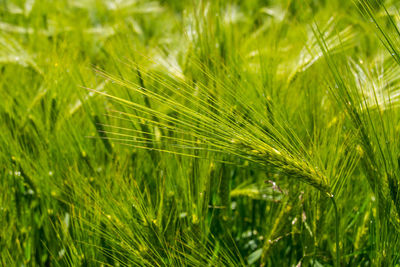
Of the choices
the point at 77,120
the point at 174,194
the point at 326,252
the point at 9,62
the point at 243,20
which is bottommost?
the point at 326,252

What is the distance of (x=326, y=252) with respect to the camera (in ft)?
2.51

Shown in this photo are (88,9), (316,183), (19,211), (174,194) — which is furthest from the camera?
(88,9)

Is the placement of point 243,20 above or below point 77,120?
above

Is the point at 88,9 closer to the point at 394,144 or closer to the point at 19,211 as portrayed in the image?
the point at 19,211

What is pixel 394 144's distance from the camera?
59 centimetres

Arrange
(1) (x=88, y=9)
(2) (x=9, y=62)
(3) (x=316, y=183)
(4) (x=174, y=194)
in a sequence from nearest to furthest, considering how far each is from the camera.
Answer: (3) (x=316, y=183) → (4) (x=174, y=194) → (2) (x=9, y=62) → (1) (x=88, y=9)

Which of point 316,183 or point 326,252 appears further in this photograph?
point 326,252

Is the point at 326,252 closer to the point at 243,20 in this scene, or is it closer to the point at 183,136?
the point at 183,136

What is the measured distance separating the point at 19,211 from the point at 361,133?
632 millimetres

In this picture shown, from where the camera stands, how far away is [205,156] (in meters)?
0.71

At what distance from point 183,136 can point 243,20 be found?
1260 mm

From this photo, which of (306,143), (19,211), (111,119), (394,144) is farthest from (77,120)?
(394,144)

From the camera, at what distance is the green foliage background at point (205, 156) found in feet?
1.89

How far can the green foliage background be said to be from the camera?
58cm
